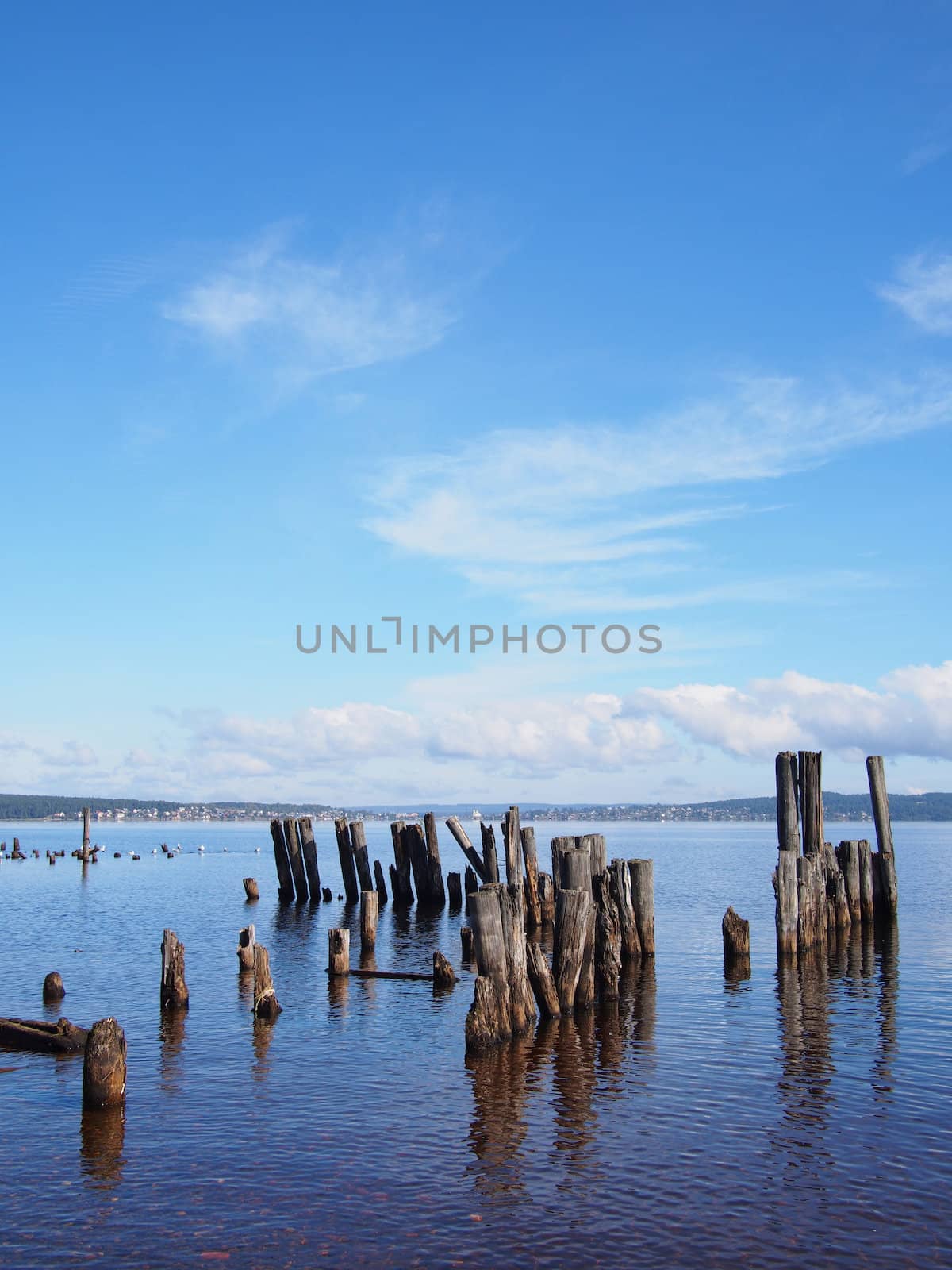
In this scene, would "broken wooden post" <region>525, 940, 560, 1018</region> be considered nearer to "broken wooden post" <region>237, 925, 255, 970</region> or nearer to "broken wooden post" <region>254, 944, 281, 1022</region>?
"broken wooden post" <region>254, 944, 281, 1022</region>

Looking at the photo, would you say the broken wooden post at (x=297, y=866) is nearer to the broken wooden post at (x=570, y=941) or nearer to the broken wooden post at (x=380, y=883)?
the broken wooden post at (x=380, y=883)

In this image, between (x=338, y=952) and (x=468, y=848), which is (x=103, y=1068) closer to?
(x=338, y=952)

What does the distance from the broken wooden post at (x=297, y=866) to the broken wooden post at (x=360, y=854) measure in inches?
124

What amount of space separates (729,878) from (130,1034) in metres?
44.4

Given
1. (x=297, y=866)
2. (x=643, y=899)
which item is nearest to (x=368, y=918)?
(x=643, y=899)

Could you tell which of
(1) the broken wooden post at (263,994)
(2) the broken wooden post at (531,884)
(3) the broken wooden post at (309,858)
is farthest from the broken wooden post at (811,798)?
(3) the broken wooden post at (309,858)

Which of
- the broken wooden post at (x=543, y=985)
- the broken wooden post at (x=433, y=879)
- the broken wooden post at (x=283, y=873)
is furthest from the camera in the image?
the broken wooden post at (x=283, y=873)

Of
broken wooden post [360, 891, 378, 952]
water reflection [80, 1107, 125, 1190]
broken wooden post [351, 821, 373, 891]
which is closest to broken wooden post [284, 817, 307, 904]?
broken wooden post [351, 821, 373, 891]

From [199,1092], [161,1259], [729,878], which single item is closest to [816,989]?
[199,1092]

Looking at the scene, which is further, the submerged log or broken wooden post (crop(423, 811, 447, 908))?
broken wooden post (crop(423, 811, 447, 908))

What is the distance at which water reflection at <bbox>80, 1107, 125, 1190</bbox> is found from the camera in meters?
10.6

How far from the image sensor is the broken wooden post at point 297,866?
139 ft

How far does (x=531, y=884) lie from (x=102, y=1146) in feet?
68.0

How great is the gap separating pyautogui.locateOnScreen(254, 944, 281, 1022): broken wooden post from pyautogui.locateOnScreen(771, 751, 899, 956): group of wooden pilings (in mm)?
10342
